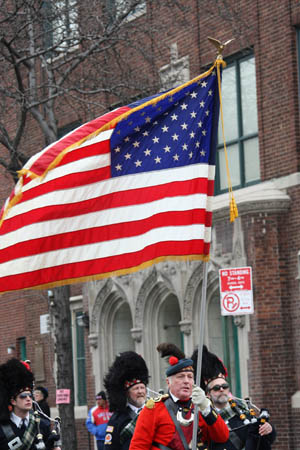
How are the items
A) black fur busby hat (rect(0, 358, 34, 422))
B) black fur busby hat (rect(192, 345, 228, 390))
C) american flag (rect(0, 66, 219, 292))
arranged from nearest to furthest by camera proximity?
american flag (rect(0, 66, 219, 292)) < black fur busby hat (rect(0, 358, 34, 422)) < black fur busby hat (rect(192, 345, 228, 390))

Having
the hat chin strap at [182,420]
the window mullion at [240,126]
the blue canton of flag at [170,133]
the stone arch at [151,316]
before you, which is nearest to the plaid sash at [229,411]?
the hat chin strap at [182,420]

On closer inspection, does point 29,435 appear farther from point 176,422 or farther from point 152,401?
point 176,422

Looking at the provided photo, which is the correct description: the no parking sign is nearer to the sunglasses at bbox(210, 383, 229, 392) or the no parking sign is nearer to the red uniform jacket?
the sunglasses at bbox(210, 383, 229, 392)

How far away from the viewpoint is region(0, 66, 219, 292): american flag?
9891 millimetres

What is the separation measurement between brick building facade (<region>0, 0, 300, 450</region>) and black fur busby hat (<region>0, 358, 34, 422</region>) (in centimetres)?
1000

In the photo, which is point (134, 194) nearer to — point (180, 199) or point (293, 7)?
point (180, 199)

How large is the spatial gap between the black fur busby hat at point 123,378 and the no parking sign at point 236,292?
485 centimetres

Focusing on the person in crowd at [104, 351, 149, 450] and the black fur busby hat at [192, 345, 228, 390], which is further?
the person in crowd at [104, 351, 149, 450]

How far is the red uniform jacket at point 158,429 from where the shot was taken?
8898 millimetres

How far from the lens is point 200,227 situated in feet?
31.4

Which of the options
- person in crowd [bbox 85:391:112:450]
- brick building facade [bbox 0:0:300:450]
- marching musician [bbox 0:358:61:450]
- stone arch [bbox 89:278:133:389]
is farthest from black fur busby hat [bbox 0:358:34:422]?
stone arch [bbox 89:278:133:389]

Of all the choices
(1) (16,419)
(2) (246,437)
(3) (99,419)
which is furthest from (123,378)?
(3) (99,419)

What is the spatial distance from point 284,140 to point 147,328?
5695 millimetres

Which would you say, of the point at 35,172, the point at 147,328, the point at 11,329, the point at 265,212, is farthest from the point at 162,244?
the point at 11,329
